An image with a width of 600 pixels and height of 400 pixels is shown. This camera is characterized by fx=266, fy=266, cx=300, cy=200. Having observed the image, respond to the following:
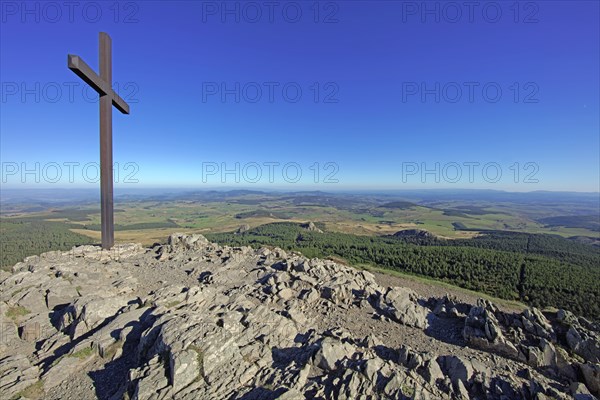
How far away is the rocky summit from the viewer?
7.77 metres

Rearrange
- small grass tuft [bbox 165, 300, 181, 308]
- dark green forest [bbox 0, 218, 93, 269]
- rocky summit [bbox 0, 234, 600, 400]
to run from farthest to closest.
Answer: dark green forest [bbox 0, 218, 93, 269] → small grass tuft [bbox 165, 300, 181, 308] → rocky summit [bbox 0, 234, 600, 400]

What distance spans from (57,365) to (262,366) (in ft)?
23.1

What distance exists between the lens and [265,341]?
32.8ft

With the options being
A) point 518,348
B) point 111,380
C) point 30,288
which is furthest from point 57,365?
point 518,348

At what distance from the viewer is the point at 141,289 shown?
16.0m

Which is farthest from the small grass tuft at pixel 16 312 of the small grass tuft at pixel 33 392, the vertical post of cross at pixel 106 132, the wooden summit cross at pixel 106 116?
the small grass tuft at pixel 33 392

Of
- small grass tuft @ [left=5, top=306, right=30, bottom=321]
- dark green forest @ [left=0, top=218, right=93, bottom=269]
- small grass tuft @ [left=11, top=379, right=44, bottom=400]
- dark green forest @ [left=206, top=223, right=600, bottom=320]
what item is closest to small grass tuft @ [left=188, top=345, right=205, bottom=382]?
small grass tuft @ [left=11, top=379, right=44, bottom=400]

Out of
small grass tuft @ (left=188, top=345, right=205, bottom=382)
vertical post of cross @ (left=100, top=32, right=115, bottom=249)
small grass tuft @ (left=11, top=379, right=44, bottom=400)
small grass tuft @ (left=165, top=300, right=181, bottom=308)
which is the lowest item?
small grass tuft @ (left=11, top=379, right=44, bottom=400)

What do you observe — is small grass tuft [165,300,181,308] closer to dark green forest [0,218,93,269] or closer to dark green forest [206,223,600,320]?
dark green forest [206,223,600,320]

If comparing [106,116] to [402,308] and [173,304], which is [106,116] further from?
[402,308]

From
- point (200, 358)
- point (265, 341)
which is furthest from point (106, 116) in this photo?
point (265, 341)

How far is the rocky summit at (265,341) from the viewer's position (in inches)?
306

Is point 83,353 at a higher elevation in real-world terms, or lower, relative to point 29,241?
higher

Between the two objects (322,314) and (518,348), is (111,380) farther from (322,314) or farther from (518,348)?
(518,348)
